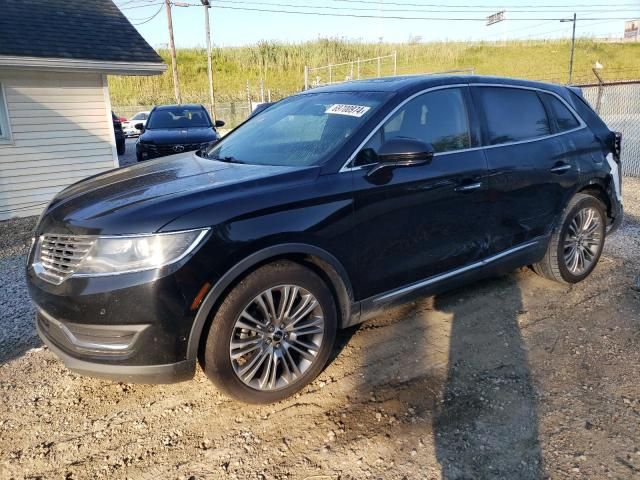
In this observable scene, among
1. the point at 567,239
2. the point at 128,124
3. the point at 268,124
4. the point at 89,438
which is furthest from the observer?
the point at 128,124

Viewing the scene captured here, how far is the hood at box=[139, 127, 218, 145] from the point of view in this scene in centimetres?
1071

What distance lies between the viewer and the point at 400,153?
307 cm

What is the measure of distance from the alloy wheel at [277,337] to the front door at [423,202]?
0.42 m

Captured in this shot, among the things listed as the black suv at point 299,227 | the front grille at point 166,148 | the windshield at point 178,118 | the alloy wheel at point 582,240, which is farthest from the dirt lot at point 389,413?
the windshield at point 178,118

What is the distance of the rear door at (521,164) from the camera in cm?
384

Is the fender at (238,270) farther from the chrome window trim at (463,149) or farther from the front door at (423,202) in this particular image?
the chrome window trim at (463,149)

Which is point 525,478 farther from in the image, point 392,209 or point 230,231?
point 230,231

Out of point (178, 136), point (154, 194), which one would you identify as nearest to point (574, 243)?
point (154, 194)

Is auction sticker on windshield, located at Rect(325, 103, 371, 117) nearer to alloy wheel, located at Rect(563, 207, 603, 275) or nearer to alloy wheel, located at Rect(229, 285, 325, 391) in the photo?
alloy wheel, located at Rect(229, 285, 325, 391)

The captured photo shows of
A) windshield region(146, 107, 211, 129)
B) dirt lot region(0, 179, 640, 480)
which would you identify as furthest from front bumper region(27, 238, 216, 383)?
windshield region(146, 107, 211, 129)

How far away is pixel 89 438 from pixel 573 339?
325cm

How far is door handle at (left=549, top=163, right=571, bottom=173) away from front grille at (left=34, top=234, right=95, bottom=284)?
352 cm

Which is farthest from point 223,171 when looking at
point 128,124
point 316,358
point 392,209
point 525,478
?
point 128,124

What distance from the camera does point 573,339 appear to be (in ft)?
12.1
